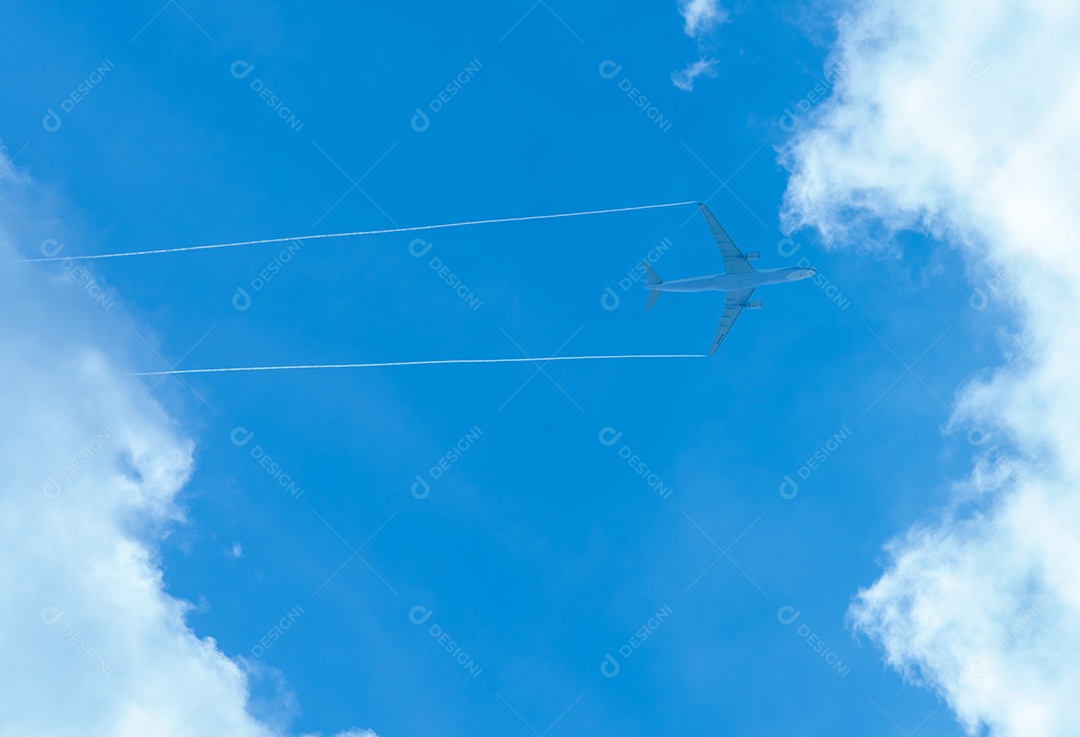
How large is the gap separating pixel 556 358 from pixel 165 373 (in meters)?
38.5

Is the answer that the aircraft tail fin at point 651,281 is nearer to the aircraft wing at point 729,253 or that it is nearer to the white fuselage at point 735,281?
the white fuselage at point 735,281

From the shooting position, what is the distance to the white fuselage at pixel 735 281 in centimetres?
6612

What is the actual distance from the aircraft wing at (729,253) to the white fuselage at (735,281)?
117 cm

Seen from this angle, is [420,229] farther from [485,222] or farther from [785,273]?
[785,273]

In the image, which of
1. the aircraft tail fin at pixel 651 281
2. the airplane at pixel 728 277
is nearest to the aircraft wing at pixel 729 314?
the airplane at pixel 728 277

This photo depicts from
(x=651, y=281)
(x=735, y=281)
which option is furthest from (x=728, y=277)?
(x=651, y=281)

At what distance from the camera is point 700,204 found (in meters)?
62.5

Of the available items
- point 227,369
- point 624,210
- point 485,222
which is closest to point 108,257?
point 227,369

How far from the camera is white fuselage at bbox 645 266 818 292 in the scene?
66125 millimetres

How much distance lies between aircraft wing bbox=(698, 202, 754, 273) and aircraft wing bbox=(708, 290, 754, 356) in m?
5.11

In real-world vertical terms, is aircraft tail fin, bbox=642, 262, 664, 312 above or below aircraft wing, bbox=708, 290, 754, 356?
below

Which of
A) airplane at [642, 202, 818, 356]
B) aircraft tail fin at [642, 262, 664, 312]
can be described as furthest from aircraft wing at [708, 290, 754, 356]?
aircraft tail fin at [642, 262, 664, 312]

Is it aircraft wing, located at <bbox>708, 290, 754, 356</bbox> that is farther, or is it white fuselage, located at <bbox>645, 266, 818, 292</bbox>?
aircraft wing, located at <bbox>708, 290, 754, 356</bbox>

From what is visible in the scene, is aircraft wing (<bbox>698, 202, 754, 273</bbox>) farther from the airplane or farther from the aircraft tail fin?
the aircraft tail fin
